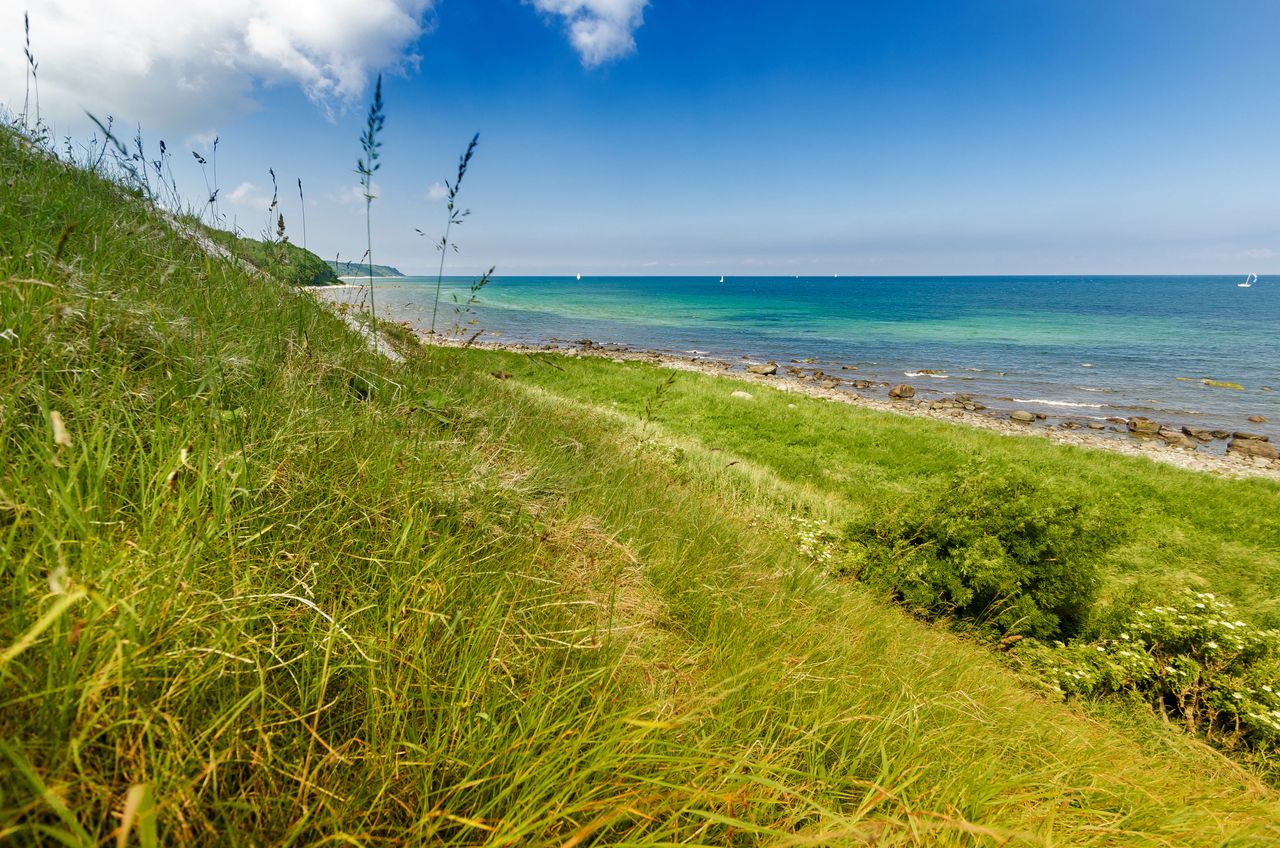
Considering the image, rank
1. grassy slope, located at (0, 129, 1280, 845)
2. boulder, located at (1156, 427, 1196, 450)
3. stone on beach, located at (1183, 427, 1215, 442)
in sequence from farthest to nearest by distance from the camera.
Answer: stone on beach, located at (1183, 427, 1215, 442)
boulder, located at (1156, 427, 1196, 450)
grassy slope, located at (0, 129, 1280, 845)

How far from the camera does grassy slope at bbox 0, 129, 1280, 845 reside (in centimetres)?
111

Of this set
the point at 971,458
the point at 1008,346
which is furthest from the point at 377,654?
the point at 1008,346

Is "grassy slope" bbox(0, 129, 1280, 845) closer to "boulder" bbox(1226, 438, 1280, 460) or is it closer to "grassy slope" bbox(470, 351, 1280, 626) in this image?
"grassy slope" bbox(470, 351, 1280, 626)

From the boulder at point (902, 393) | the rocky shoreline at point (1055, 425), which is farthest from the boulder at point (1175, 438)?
the boulder at point (902, 393)

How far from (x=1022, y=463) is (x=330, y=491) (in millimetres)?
18457

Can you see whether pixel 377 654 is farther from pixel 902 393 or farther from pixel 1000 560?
pixel 902 393

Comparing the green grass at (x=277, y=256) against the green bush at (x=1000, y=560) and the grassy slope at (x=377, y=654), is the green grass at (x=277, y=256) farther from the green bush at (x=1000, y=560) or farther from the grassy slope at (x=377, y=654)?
the green bush at (x=1000, y=560)

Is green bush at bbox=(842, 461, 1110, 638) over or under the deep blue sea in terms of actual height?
under

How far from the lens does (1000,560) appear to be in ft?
19.7

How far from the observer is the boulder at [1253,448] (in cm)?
1992

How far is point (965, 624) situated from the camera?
5.92 m

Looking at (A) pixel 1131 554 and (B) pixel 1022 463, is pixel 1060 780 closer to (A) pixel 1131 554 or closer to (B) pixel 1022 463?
(A) pixel 1131 554

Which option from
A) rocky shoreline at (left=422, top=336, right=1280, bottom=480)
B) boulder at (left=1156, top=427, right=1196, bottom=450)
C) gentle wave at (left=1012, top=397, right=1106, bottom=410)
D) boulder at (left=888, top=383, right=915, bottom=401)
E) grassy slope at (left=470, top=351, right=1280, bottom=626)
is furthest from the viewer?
boulder at (left=888, top=383, right=915, bottom=401)

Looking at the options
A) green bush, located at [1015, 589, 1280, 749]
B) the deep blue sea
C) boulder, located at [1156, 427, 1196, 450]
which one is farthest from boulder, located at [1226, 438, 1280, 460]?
green bush, located at [1015, 589, 1280, 749]
